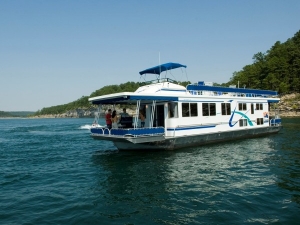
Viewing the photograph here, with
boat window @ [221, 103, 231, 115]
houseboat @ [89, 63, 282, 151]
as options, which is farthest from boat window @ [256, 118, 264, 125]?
boat window @ [221, 103, 231, 115]

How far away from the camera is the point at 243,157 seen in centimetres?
1503

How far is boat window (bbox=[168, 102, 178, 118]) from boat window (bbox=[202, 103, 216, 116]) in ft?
9.12

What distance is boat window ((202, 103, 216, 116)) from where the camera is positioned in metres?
19.1

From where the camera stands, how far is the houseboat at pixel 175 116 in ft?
50.8

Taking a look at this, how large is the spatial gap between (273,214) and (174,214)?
114 inches

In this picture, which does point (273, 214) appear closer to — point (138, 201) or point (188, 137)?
point (138, 201)

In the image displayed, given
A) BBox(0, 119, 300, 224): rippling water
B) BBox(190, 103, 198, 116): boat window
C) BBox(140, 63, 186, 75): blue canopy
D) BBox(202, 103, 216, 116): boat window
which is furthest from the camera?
BBox(202, 103, 216, 116): boat window

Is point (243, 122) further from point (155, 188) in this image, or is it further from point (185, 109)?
point (155, 188)

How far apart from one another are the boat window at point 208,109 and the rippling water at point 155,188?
146 inches

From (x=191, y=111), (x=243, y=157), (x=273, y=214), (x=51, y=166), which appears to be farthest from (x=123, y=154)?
(x=273, y=214)

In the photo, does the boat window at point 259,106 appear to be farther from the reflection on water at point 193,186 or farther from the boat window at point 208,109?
the reflection on water at point 193,186

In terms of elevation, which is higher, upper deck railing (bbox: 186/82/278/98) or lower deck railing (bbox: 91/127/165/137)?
upper deck railing (bbox: 186/82/278/98)

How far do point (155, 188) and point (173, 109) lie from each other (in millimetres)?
8295

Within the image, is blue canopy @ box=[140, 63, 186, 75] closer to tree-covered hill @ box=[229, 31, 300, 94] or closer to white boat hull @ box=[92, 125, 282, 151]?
white boat hull @ box=[92, 125, 282, 151]
